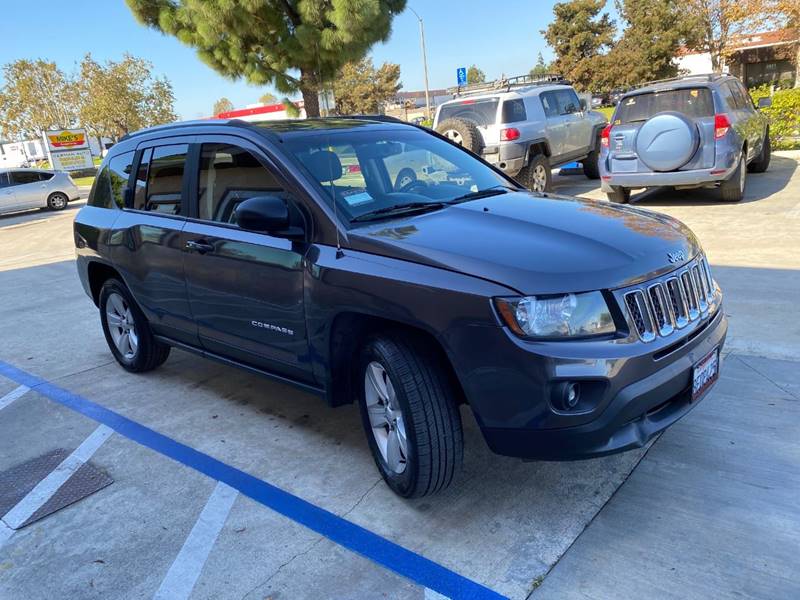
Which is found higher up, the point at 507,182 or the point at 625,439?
the point at 507,182

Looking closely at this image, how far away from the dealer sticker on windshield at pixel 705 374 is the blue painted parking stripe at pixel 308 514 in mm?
1245

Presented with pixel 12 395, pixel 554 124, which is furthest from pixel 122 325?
pixel 554 124

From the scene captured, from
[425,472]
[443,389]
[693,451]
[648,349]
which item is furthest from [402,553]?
[693,451]

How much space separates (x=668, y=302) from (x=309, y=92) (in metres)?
19.3

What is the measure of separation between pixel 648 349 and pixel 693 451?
1089mm

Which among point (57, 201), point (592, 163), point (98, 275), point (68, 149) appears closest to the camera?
point (98, 275)

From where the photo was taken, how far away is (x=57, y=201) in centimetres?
2248

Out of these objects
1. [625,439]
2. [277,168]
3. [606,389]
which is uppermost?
[277,168]

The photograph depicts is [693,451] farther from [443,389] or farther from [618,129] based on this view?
[618,129]

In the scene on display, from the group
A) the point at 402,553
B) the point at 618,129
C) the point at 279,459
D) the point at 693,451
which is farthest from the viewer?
the point at 618,129

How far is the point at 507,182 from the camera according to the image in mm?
4219

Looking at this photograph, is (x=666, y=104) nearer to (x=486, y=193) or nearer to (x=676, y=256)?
(x=486, y=193)

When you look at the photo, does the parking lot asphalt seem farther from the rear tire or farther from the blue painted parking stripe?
the rear tire

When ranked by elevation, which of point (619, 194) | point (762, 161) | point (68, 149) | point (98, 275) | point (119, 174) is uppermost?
point (68, 149)
